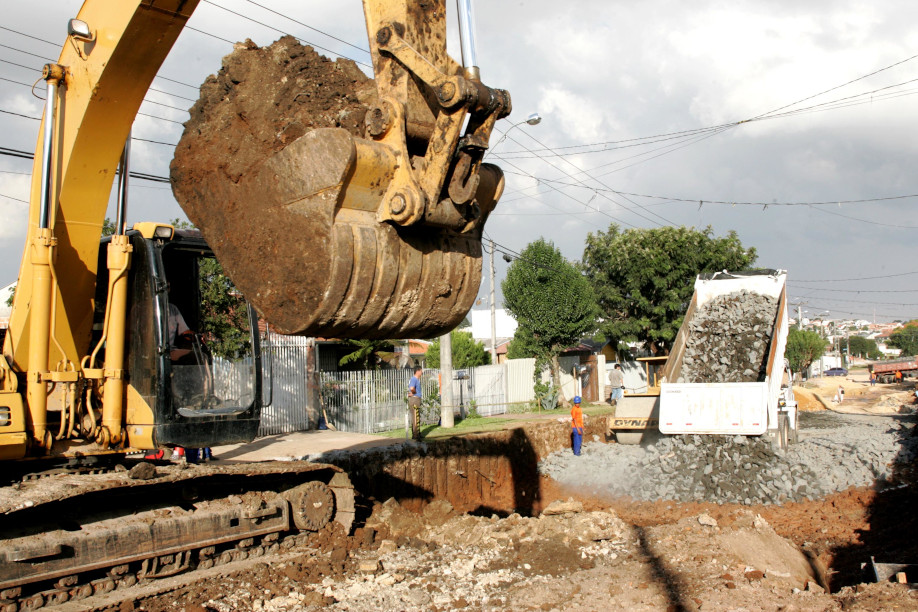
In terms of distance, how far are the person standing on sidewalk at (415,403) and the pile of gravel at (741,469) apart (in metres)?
3.33

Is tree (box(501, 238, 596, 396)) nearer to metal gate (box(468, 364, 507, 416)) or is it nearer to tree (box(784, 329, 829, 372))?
metal gate (box(468, 364, 507, 416))

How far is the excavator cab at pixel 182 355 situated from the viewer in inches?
207

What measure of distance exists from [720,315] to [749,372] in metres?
1.82

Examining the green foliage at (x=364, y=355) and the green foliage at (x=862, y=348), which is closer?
the green foliage at (x=364, y=355)

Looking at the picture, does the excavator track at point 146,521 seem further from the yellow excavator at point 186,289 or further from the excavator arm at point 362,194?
the excavator arm at point 362,194

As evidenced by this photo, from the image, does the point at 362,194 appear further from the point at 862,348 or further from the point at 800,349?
the point at 862,348

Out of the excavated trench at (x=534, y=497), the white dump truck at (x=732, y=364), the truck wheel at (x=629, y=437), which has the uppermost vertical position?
the white dump truck at (x=732, y=364)

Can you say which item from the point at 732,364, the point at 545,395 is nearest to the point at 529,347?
the point at 545,395

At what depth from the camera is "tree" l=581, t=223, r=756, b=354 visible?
26.8 m

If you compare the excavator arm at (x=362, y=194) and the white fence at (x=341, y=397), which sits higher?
the excavator arm at (x=362, y=194)

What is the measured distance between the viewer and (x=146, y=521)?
5.02 meters

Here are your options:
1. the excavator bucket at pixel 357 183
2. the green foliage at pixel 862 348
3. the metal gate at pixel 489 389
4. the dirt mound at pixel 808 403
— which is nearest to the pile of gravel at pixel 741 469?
the excavator bucket at pixel 357 183

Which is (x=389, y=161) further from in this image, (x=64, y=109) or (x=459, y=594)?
(x=459, y=594)

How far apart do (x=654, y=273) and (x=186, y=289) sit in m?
23.1
